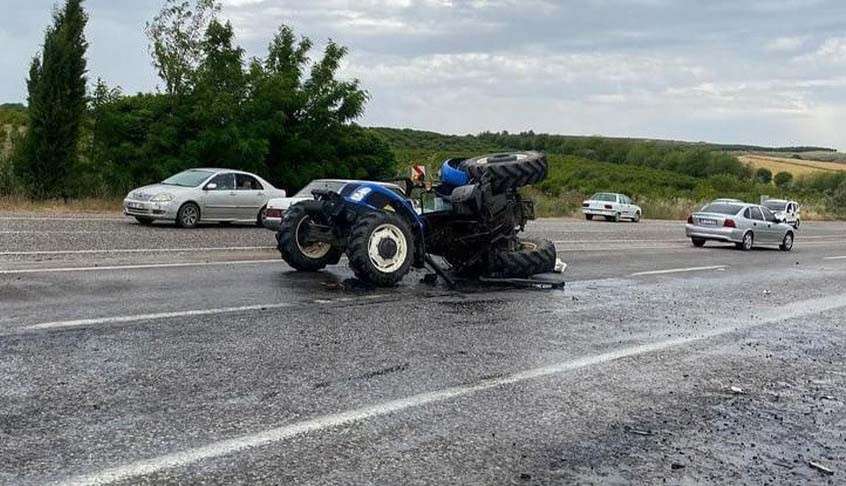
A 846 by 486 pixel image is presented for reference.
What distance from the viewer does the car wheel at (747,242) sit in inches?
1001

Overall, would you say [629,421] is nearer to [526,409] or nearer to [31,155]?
[526,409]

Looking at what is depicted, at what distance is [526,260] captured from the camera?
39.2 ft

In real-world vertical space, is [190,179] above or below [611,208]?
above

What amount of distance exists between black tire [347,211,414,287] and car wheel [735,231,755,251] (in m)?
17.5

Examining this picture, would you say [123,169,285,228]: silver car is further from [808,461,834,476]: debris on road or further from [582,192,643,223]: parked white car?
[582,192,643,223]: parked white car

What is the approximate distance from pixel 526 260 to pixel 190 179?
13.1m

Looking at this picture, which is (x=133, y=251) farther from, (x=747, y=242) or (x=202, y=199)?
(x=747, y=242)

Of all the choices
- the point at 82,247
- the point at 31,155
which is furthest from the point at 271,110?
the point at 82,247

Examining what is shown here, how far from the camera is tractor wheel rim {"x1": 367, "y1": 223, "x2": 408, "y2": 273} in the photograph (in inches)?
412

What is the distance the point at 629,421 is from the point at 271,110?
92.7 ft

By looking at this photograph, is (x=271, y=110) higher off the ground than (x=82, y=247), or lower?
higher

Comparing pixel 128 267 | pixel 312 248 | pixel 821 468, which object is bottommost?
pixel 821 468

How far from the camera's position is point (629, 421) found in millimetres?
5324

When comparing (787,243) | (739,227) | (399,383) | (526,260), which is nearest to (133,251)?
(526,260)
